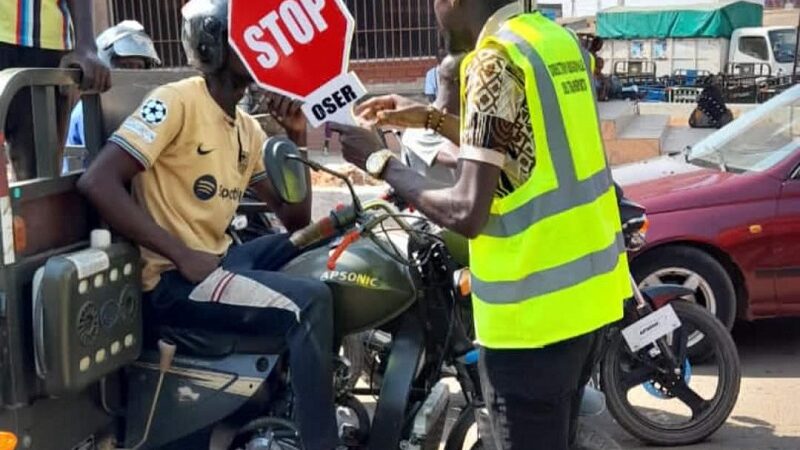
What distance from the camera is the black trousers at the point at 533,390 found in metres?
2.34

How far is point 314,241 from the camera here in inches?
131

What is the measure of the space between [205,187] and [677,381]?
7.33 feet

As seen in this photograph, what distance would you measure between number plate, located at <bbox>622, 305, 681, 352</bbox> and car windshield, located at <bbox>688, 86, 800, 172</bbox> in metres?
2.05

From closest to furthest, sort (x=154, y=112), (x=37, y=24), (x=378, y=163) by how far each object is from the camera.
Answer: (x=378, y=163)
(x=154, y=112)
(x=37, y=24)

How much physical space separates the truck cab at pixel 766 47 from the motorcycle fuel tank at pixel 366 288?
23040 mm

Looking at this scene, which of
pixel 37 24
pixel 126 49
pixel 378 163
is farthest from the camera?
pixel 126 49

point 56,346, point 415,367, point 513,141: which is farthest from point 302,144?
point 513,141

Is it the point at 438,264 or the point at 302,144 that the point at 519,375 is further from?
the point at 302,144

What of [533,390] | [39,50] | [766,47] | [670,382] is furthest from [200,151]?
[766,47]

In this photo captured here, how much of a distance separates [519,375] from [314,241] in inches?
45.7

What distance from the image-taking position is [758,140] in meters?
6.26

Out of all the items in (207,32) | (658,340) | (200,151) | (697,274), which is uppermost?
(207,32)

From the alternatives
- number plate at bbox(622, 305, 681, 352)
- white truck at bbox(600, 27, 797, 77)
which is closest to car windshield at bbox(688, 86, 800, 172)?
number plate at bbox(622, 305, 681, 352)

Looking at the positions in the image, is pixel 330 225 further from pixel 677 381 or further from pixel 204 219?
pixel 677 381
